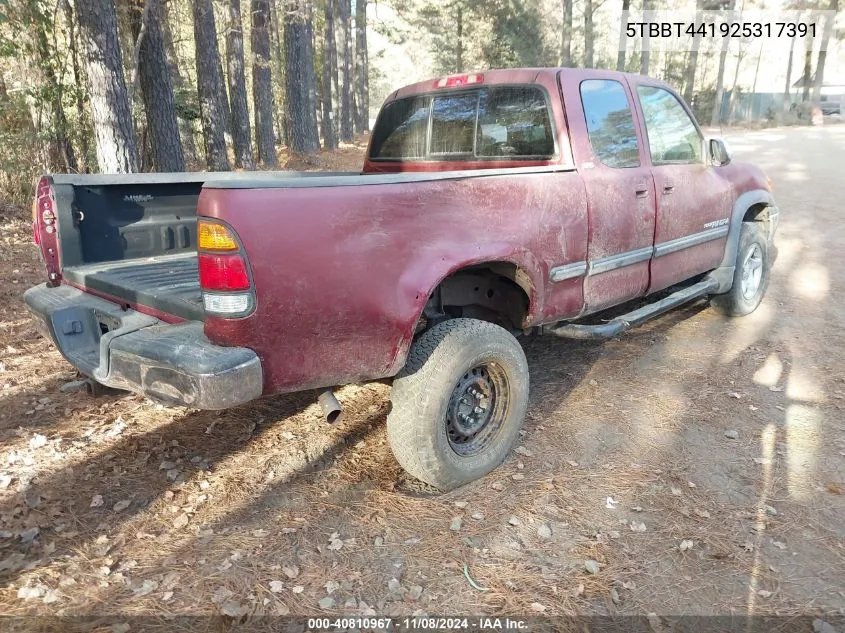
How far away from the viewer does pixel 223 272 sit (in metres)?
2.32

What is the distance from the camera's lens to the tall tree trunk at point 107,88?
22.9ft

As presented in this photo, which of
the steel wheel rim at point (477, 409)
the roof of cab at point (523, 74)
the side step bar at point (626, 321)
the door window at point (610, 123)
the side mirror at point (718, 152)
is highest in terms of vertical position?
the roof of cab at point (523, 74)

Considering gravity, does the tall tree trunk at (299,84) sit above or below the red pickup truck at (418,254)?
above

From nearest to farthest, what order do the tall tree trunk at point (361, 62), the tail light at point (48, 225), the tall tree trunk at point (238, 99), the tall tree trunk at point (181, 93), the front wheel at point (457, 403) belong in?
the front wheel at point (457, 403) < the tail light at point (48, 225) < the tall tree trunk at point (238, 99) < the tall tree trunk at point (181, 93) < the tall tree trunk at point (361, 62)

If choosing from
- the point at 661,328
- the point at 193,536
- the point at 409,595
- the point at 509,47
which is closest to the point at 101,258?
the point at 193,536

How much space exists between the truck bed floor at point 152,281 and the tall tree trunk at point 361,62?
88.8 feet

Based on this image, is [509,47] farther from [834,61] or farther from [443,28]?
[834,61]

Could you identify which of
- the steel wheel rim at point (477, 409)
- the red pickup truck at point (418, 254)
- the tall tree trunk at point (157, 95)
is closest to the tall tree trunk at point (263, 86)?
the tall tree trunk at point (157, 95)

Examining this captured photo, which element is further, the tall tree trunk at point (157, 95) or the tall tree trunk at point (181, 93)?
the tall tree trunk at point (181, 93)

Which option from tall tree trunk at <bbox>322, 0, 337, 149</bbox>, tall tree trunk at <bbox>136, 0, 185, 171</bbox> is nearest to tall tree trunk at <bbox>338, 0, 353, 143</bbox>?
tall tree trunk at <bbox>322, 0, 337, 149</bbox>

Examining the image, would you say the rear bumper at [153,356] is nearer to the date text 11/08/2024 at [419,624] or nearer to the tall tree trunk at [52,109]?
the date text 11/08/2024 at [419,624]

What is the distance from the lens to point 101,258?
3.69m

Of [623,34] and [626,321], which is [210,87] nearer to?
[626,321]

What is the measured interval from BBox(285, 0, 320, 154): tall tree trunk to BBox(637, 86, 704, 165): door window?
12.9 m
